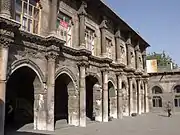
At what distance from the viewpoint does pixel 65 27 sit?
14.8 meters

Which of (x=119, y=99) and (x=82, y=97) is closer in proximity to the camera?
(x=82, y=97)

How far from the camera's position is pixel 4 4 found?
10125mm

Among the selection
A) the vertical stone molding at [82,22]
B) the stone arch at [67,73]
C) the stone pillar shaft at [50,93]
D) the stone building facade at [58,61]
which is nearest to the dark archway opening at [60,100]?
the stone building facade at [58,61]

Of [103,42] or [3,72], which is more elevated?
[103,42]

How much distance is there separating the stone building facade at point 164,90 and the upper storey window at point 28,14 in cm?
2327

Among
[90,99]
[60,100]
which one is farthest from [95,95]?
[60,100]

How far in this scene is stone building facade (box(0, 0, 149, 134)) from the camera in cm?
1091

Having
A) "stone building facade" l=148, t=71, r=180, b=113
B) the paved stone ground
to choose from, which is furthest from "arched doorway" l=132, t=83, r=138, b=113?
the paved stone ground

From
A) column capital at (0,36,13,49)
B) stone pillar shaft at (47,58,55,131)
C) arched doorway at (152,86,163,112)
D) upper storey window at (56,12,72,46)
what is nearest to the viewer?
column capital at (0,36,13,49)

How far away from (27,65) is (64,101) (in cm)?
596

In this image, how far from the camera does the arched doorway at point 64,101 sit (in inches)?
571

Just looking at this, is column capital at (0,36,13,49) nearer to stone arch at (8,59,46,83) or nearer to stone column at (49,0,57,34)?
stone arch at (8,59,46,83)

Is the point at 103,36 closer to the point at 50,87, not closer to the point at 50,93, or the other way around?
the point at 50,87

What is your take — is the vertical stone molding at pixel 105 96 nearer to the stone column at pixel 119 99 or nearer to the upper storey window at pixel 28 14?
the stone column at pixel 119 99
